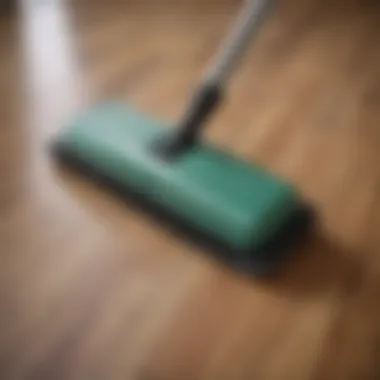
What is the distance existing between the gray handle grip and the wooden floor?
259mm

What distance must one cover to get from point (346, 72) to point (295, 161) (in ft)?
1.61

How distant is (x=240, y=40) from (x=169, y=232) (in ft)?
1.30

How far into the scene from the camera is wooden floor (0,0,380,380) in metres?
1.15

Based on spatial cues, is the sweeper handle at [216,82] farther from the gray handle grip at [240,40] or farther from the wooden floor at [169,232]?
the wooden floor at [169,232]

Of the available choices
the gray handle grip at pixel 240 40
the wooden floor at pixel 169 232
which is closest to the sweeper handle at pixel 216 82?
the gray handle grip at pixel 240 40

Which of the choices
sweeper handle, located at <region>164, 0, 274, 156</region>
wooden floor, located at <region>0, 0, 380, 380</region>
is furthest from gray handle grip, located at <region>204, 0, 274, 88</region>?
wooden floor, located at <region>0, 0, 380, 380</region>

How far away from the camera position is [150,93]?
1836 mm

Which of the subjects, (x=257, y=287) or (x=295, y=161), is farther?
(x=295, y=161)

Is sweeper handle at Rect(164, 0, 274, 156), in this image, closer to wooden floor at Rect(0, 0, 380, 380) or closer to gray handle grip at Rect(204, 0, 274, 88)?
gray handle grip at Rect(204, 0, 274, 88)

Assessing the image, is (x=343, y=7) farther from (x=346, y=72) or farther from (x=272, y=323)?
(x=272, y=323)

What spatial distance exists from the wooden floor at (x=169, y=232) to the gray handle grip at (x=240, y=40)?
0.26 meters

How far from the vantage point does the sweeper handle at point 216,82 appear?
53.7 inches

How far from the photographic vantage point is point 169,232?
54.6 inches

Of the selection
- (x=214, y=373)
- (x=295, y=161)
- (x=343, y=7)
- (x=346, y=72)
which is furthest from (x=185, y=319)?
(x=343, y=7)
